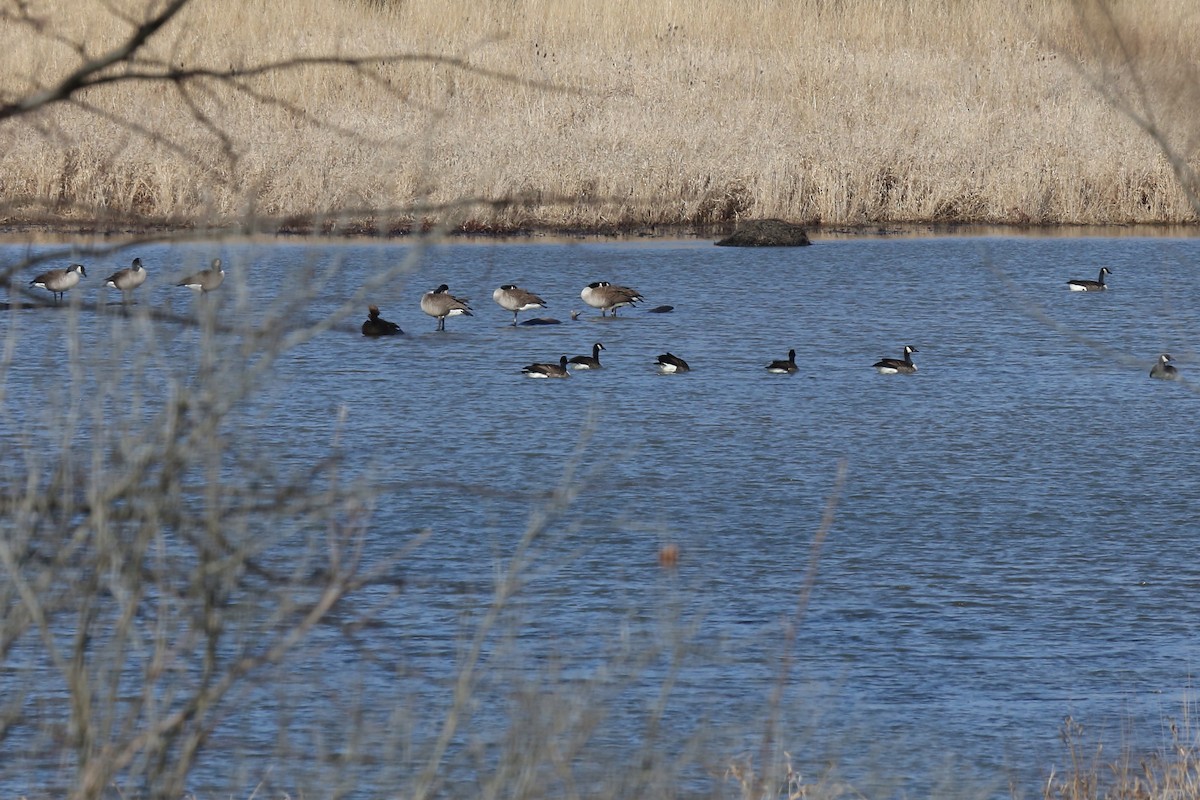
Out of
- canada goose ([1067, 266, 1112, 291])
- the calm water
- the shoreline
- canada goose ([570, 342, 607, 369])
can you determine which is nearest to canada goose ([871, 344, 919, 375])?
the calm water

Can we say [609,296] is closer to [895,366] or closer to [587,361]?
[587,361]

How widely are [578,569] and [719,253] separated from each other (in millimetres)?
17543

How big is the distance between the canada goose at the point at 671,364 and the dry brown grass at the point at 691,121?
824 centimetres

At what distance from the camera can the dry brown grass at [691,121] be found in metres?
28.2

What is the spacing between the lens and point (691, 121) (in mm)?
31688

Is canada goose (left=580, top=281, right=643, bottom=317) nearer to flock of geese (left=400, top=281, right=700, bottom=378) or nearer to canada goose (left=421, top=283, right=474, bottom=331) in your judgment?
flock of geese (left=400, top=281, right=700, bottom=378)

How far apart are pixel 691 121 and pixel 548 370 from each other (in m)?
13.9

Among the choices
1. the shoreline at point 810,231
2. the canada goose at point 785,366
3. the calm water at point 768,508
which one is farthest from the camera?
the shoreline at point 810,231

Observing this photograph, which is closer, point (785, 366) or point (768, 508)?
point (768, 508)

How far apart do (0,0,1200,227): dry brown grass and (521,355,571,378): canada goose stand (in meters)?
8.13

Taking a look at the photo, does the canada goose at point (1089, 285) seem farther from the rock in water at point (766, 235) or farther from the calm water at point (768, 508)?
the rock in water at point (766, 235)

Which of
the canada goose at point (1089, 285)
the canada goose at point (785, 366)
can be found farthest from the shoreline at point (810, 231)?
the canada goose at point (785, 366)

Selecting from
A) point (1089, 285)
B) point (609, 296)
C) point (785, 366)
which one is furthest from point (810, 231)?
point (785, 366)

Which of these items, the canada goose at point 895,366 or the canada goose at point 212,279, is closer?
the canada goose at point 212,279
